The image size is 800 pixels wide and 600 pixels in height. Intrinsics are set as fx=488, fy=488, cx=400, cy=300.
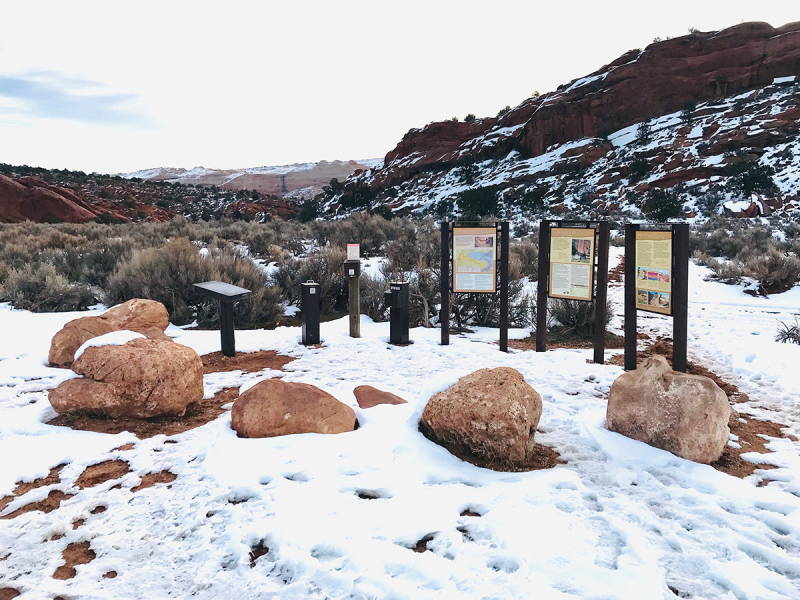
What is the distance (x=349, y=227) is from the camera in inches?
667

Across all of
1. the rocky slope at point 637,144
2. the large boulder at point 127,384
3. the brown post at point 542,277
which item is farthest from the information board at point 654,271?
the rocky slope at point 637,144

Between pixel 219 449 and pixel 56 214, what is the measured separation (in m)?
34.3

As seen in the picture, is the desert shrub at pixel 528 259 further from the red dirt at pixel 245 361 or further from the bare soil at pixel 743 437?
the red dirt at pixel 245 361

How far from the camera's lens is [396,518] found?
8.86 feet

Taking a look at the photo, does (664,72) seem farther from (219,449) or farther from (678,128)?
(219,449)

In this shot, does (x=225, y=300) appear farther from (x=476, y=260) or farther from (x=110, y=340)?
(x=476, y=260)

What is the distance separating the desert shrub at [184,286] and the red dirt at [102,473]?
16.8 ft

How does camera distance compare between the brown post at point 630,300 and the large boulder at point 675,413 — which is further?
the brown post at point 630,300

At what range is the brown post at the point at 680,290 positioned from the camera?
496cm

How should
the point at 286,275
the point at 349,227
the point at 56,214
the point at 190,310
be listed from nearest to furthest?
the point at 190,310
the point at 286,275
the point at 349,227
the point at 56,214

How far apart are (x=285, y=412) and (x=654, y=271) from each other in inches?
162

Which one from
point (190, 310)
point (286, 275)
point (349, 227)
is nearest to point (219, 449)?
point (190, 310)

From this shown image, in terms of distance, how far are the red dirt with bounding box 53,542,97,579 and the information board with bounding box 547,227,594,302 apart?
5.39m

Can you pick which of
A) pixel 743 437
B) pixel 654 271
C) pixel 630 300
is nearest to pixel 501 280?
pixel 630 300
